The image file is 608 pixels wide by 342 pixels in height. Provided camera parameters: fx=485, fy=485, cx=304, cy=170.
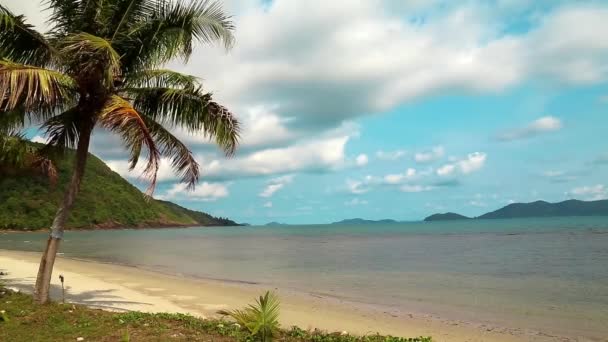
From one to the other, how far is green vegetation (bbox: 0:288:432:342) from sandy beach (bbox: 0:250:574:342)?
390 centimetres

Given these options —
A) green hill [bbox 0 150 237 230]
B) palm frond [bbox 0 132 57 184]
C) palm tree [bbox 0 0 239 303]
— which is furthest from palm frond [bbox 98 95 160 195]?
green hill [bbox 0 150 237 230]

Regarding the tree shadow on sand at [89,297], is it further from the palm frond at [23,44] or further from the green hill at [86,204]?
the green hill at [86,204]

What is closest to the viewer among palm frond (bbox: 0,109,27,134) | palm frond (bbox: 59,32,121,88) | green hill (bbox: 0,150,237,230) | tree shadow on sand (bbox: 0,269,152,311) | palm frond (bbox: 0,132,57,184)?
palm frond (bbox: 59,32,121,88)

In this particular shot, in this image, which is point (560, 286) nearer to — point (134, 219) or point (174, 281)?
point (174, 281)

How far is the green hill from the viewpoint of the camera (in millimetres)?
102000

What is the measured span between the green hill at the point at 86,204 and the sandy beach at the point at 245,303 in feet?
198

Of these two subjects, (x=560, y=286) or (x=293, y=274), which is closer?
(x=560, y=286)

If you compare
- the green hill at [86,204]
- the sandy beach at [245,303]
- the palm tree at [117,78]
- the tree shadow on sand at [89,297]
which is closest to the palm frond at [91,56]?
the palm tree at [117,78]

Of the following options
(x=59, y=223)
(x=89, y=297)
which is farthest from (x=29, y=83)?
(x=89, y=297)

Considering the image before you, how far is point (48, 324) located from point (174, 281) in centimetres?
1441

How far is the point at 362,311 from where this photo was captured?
48.7 feet

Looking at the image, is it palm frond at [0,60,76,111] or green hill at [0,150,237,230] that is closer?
palm frond at [0,60,76,111]

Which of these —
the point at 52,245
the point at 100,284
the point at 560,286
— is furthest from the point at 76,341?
the point at 560,286

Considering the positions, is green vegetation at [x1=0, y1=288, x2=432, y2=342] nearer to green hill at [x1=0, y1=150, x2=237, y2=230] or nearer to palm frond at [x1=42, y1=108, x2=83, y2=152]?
palm frond at [x1=42, y1=108, x2=83, y2=152]
